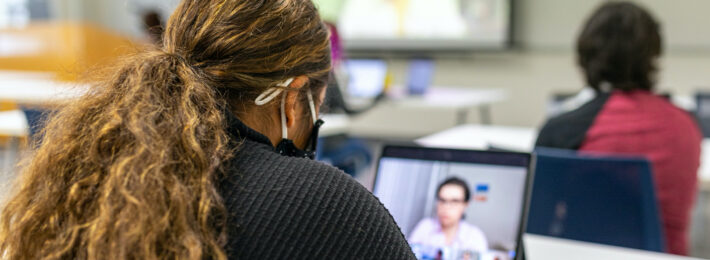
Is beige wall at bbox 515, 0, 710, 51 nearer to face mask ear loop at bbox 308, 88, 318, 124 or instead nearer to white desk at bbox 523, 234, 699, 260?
white desk at bbox 523, 234, 699, 260

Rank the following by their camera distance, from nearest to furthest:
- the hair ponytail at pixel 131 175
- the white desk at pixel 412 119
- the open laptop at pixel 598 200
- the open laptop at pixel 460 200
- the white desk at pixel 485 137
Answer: the hair ponytail at pixel 131 175, the open laptop at pixel 460 200, the open laptop at pixel 598 200, the white desk at pixel 485 137, the white desk at pixel 412 119

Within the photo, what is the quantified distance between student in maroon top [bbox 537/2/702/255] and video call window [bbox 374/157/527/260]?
74cm

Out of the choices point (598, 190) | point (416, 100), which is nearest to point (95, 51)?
point (416, 100)

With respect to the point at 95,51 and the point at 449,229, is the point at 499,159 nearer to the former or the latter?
the point at 449,229

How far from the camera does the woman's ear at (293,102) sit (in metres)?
0.81

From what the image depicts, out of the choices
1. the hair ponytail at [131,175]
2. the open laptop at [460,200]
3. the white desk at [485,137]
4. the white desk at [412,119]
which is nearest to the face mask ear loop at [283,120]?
the hair ponytail at [131,175]

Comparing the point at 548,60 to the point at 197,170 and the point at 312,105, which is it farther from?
the point at 197,170

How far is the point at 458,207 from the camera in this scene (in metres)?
1.07

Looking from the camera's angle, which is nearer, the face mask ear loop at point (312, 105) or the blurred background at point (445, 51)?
the face mask ear loop at point (312, 105)

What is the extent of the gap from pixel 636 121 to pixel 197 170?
1417 millimetres

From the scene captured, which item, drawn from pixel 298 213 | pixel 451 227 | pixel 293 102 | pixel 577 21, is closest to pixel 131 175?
pixel 298 213

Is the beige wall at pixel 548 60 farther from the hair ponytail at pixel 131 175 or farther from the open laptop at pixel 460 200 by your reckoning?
the hair ponytail at pixel 131 175

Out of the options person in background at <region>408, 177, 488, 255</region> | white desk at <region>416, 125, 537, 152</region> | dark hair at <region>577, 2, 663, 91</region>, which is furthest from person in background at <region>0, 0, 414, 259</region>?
white desk at <region>416, 125, 537, 152</region>

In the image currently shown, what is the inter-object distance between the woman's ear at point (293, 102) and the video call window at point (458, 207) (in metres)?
0.32
